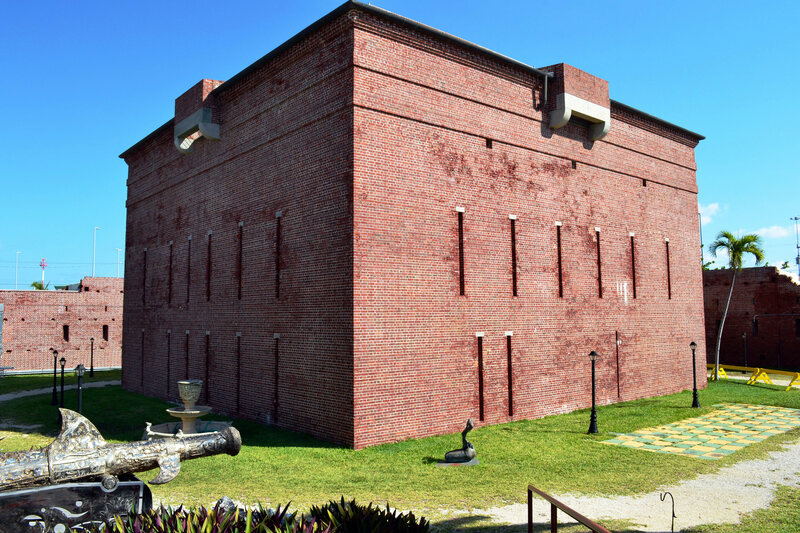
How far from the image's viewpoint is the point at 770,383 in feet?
86.3

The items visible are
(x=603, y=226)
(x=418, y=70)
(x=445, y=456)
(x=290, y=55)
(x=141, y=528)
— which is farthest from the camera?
(x=603, y=226)

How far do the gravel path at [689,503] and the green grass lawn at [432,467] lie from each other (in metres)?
0.40

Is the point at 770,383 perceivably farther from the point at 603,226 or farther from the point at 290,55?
the point at 290,55

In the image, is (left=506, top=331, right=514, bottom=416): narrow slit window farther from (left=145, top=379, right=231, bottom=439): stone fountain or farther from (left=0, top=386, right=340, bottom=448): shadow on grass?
(left=145, top=379, right=231, bottom=439): stone fountain

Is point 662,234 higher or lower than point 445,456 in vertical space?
higher

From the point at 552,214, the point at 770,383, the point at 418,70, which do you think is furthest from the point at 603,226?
the point at 770,383

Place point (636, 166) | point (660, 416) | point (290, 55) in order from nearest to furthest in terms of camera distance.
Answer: point (290, 55) → point (660, 416) → point (636, 166)

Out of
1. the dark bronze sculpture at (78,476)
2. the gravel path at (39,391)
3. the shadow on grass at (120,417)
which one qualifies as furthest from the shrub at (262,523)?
the gravel path at (39,391)

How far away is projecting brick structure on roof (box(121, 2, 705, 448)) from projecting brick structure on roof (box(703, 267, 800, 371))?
52.3 ft

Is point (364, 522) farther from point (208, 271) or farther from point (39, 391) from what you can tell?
point (39, 391)

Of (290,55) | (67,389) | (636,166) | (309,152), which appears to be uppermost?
(290,55)

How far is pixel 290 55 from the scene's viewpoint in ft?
52.0

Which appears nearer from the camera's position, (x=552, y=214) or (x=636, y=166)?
(x=552, y=214)

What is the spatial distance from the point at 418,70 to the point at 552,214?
661 centimetres
